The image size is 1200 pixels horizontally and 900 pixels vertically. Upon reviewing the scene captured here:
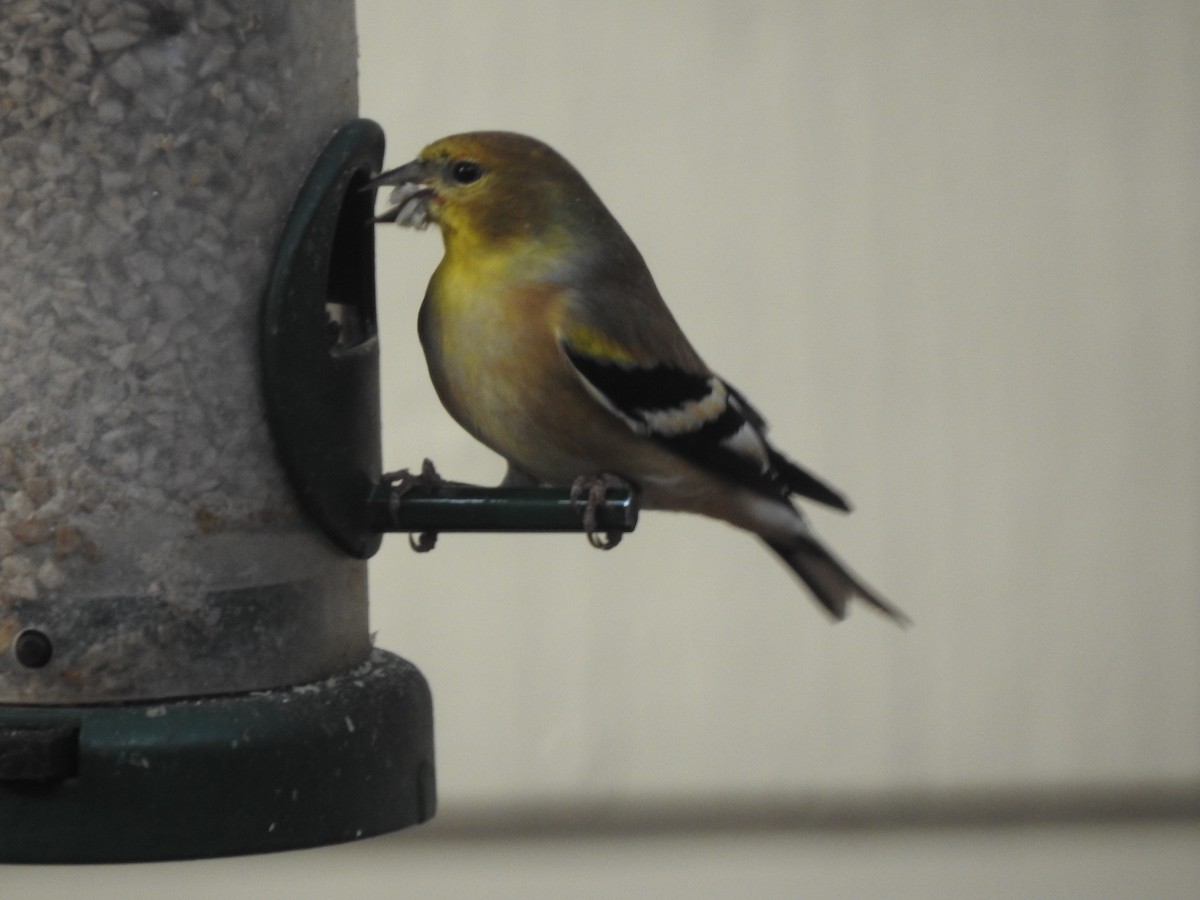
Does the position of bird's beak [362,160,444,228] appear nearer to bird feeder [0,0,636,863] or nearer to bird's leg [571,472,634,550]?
bird feeder [0,0,636,863]

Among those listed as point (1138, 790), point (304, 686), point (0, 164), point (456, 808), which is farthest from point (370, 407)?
point (1138, 790)

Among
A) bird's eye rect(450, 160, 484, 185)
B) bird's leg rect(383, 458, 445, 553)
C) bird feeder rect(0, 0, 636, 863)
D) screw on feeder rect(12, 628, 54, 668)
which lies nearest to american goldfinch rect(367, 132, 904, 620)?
bird's eye rect(450, 160, 484, 185)

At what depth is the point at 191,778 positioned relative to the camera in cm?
221

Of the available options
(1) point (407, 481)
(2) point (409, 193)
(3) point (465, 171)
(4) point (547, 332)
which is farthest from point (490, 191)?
(1) point (407, 481)

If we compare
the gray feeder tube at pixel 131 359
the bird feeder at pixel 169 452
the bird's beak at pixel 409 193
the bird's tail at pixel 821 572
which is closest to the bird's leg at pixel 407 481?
the bird feeder at pixel 169 452

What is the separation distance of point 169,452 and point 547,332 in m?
0.75

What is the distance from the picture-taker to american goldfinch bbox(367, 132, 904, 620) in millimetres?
2893

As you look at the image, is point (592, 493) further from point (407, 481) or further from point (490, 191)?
point (490, 191)

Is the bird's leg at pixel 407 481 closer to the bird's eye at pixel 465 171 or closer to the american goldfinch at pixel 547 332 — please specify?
the american goldfinch at pixel 547 332

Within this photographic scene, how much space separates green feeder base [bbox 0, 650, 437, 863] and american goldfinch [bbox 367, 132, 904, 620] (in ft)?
2.13

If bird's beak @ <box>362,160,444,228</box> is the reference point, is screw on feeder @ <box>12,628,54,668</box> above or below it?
below

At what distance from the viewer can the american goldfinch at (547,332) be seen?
289 cm

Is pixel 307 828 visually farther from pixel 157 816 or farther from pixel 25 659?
pixel 25 659

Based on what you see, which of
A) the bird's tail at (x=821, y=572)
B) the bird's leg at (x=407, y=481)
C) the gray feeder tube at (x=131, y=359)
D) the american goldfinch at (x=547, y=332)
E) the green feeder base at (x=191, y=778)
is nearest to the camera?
the green feeder base at (x=191, y=778)
